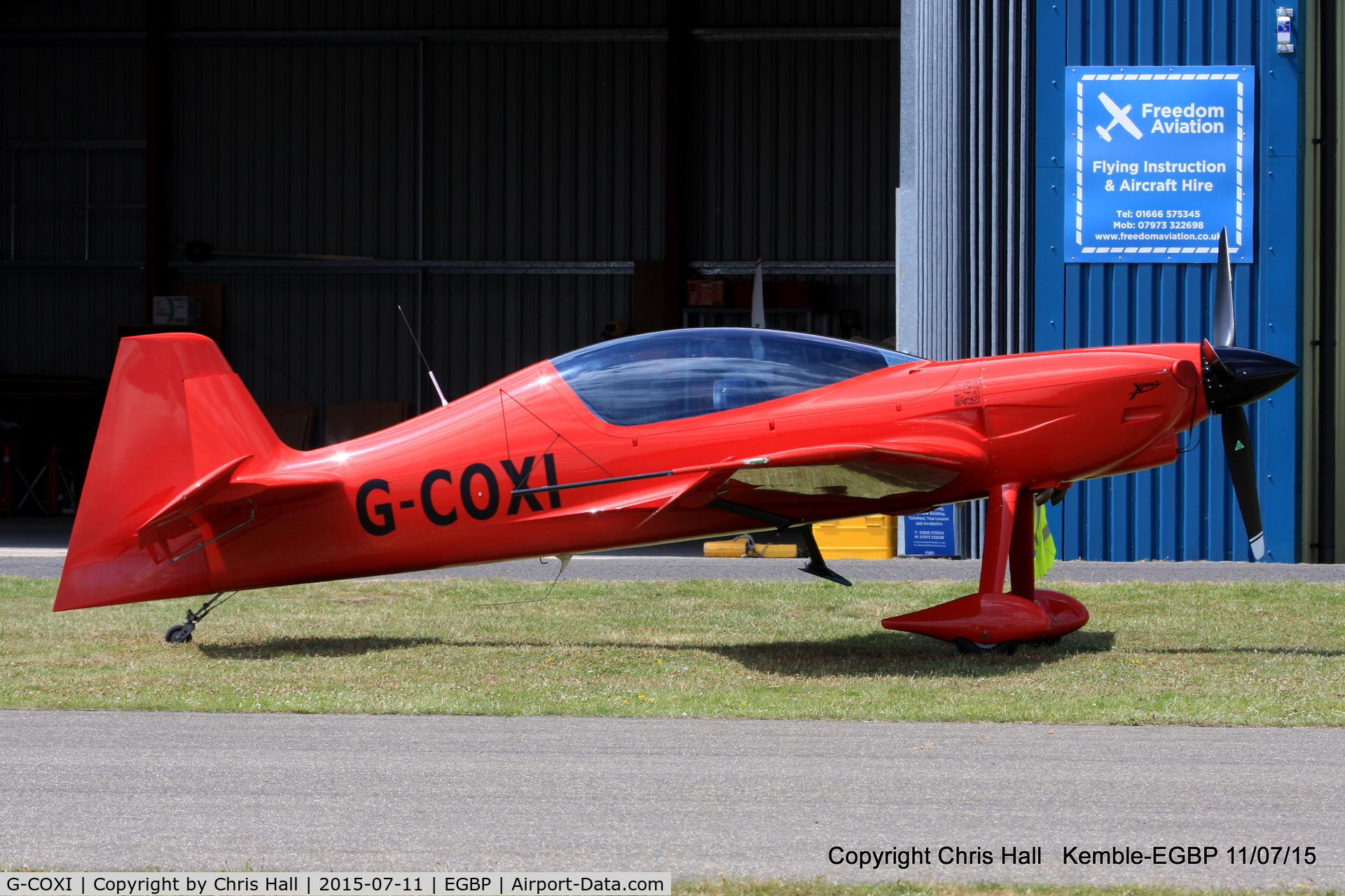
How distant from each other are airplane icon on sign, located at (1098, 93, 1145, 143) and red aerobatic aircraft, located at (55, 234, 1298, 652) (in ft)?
19.0

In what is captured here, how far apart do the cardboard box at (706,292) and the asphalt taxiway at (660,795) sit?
19.4 meters

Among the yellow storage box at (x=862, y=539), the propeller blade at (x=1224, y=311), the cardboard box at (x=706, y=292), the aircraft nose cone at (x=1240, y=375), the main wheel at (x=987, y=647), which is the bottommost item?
the yellow storage box at (x=862, y=539)

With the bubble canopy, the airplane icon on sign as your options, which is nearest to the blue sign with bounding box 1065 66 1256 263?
the airplane icon on sign

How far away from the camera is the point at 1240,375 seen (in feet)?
24.5

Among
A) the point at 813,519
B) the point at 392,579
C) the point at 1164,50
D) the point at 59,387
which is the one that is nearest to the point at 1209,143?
the point at 1164,50

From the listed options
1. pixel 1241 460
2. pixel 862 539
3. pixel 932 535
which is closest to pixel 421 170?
pixel 862 539

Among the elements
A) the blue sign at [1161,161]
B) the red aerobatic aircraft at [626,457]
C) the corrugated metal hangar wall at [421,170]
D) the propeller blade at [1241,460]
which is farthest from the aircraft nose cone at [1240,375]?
the corrugated metal hangar wall at [421,170]

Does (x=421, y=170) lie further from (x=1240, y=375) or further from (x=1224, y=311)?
(x=1240, y=375)

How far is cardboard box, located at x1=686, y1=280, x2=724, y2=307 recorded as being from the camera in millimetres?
25047

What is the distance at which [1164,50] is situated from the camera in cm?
1323

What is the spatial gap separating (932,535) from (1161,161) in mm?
4590

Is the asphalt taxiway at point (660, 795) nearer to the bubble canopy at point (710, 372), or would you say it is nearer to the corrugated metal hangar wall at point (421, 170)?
the bubble canopy at point (710, 372)

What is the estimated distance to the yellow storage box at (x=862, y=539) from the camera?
14.3m

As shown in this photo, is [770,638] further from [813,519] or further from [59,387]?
[59,387]
